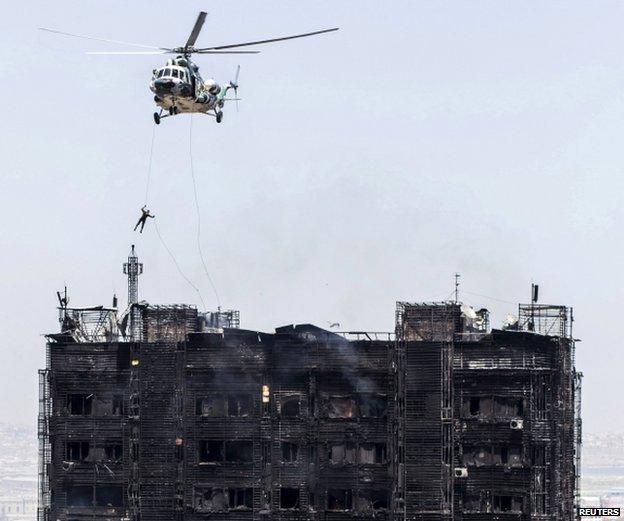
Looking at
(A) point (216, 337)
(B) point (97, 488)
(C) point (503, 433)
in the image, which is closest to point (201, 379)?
(A) point (216, 337)

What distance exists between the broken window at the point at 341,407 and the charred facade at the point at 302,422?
0.13m

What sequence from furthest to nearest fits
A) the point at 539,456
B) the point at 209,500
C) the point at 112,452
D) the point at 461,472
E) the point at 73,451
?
1. the point at 73,451
2. the point at 112,452
3. the point at 209,500
4. the point at 539,456
5. the point at 461,472

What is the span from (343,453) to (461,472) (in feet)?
35.7

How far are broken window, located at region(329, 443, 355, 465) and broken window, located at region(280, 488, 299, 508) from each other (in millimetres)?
4460

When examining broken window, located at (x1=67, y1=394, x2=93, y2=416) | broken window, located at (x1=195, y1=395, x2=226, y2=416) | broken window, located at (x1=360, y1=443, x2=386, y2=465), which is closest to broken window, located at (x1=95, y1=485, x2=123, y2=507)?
broken window, located at (x1=67, y1=394, x2=93, y2=416)

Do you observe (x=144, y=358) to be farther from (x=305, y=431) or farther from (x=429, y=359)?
(x=429, y=359)

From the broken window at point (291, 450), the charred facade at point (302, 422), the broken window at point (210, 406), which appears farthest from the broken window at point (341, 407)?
the broken window at point (210, 406)

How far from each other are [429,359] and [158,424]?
25.5m

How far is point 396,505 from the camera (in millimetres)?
160375

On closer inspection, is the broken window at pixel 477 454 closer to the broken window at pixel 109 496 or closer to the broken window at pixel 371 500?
the broken window at pixel 371 500

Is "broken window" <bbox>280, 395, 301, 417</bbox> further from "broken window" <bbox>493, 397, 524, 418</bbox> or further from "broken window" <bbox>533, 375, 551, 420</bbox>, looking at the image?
"broken window" <bbox>533, 375, 551, 420</bbox>

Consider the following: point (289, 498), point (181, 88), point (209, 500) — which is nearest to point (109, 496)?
point (209, 500)

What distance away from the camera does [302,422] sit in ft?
531

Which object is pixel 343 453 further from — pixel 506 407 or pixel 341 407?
pixel 506 407
